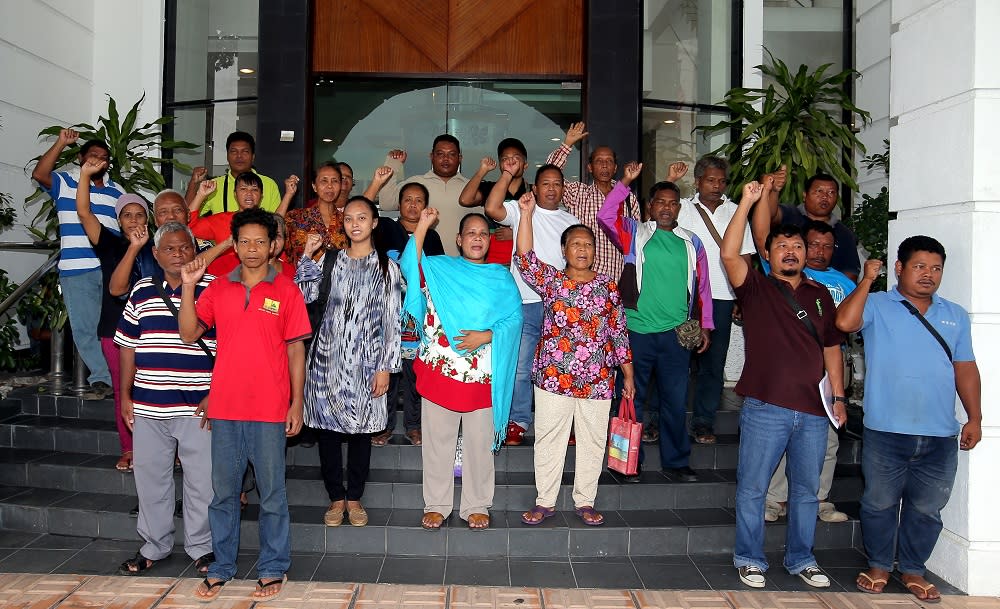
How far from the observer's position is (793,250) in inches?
168

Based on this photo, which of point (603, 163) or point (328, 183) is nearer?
point (328, 183)

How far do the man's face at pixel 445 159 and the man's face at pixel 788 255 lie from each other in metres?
→ 2.84

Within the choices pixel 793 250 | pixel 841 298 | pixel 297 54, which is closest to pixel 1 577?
pixel 793 250

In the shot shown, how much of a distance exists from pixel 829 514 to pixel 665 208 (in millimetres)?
2158

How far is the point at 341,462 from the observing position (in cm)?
463

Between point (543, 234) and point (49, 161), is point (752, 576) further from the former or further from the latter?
point (49, 161)

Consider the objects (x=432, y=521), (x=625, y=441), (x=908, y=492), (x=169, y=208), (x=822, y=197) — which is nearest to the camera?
(x=908, y=492)

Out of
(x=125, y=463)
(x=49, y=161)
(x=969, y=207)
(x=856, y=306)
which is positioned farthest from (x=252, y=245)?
(x=969, y=207)

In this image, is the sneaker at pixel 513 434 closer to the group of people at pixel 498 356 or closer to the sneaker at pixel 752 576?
the group of people at pixel 498 356

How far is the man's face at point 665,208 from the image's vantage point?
5.22m

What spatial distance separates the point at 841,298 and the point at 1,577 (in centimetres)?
508

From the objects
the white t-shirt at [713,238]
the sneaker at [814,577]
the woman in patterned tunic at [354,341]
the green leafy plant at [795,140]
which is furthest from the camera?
the green leafy plant at [795,140]

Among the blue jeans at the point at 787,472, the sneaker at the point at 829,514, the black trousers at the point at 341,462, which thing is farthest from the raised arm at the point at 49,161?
the sneaker at the point at 829,514

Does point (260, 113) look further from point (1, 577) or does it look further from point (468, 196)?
point (1, 577)
